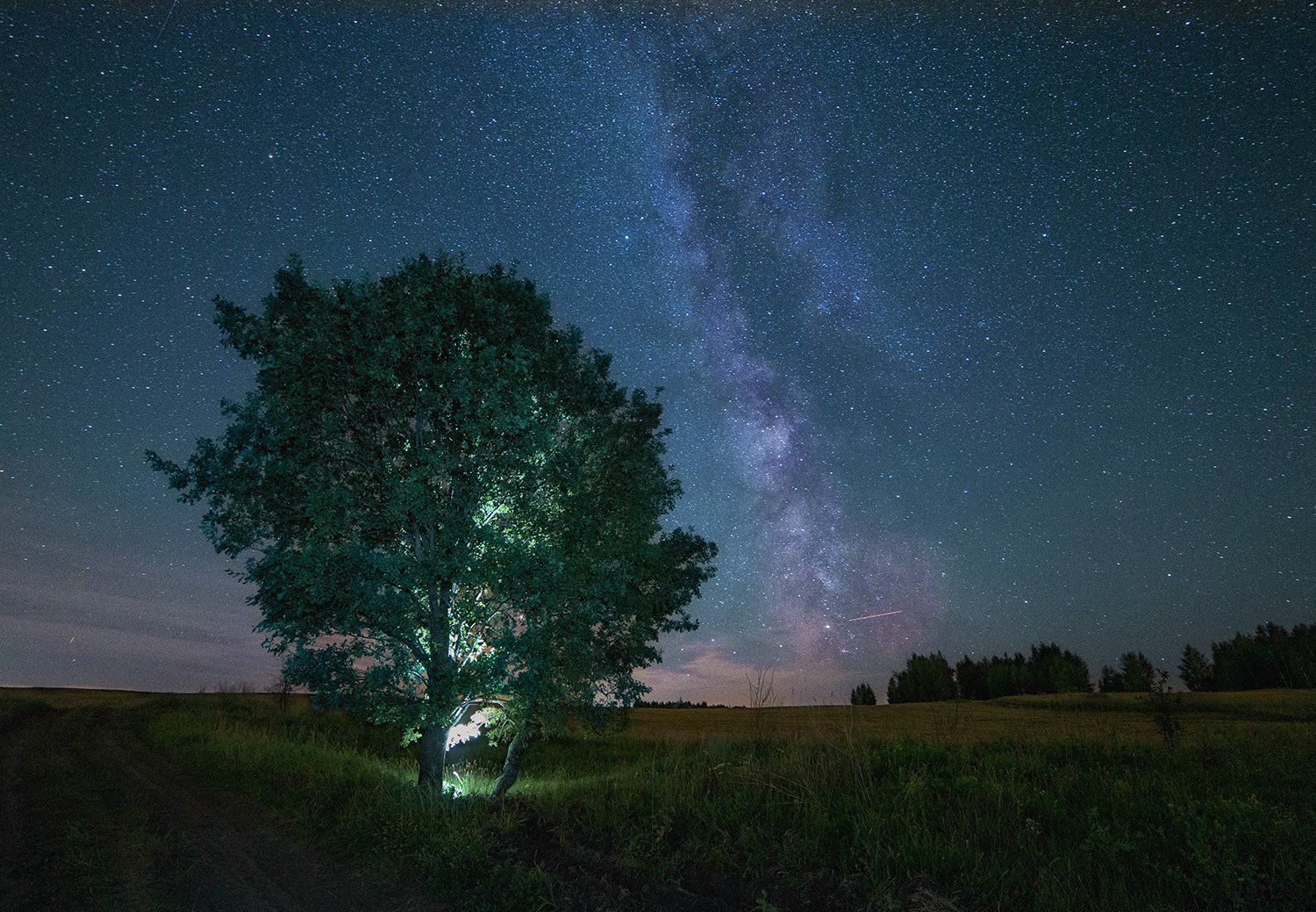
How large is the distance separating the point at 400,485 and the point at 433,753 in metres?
5.93

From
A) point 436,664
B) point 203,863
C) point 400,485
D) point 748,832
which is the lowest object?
point 203,863

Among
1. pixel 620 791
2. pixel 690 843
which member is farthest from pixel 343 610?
pixel 690 843

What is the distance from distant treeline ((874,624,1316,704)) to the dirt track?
6614 centimetres

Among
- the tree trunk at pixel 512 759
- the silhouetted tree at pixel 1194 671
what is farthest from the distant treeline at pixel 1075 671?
the tree trunk at pixel 512 759

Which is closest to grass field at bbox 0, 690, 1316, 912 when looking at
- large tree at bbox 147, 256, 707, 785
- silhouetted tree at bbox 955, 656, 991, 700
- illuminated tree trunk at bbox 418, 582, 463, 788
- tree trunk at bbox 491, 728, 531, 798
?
illuminated tree trunk at bbox 418, 582, 463, 788

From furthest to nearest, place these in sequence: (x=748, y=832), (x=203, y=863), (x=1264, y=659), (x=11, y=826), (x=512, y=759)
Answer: (x=1264, y=659) → (x=512, y=759) → (x=11, y=826) → (x=203, y=863) → (x=748, y=832)

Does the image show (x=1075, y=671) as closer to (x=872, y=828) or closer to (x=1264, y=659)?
(x=1264, y=659)

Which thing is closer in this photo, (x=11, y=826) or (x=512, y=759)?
(x=11, y=826)

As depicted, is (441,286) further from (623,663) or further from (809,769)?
(809,769)

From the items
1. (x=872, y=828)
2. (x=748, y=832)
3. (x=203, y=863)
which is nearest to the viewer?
(x=872, y=828)

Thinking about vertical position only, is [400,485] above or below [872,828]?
above

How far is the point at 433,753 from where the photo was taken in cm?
1295

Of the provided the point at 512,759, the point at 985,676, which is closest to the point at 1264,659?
the point at 985,676

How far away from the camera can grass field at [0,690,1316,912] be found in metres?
6.21
